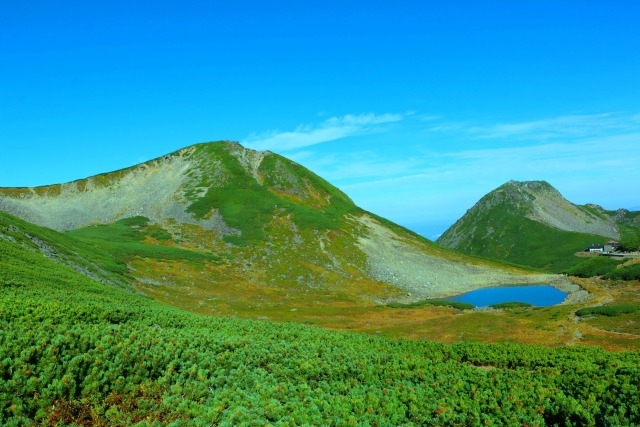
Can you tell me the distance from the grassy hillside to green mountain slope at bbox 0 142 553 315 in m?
57.6

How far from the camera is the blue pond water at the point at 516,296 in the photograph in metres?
106

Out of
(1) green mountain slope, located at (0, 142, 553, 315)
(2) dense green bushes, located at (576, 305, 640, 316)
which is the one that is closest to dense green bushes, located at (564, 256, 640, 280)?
(1) green mountain slope, located at (0, 142, 553, 315)

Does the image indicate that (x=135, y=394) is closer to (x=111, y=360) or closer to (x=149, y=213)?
(x=111, y=360)

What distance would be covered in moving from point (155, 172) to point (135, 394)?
180791 mm

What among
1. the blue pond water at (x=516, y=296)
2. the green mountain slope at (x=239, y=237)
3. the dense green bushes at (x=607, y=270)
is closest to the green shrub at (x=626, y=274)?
the dense green bushes at (x=607, y=270)

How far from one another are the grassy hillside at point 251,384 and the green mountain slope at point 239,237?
57631 mm

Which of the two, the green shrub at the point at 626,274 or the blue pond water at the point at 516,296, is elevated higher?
the green shrub at the point at 626,274

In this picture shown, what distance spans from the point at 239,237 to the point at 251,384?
118916 mm

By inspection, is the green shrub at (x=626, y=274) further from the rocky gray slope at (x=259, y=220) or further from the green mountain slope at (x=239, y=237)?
the rocky gray slope at (x=259, y=220)

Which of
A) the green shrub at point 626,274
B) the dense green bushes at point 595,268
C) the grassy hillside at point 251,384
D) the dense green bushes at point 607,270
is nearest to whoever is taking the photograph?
the grassy hillside at point 251,384

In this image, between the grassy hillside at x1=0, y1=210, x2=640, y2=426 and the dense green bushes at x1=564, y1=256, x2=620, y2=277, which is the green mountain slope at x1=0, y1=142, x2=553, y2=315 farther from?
the grassy hillside at x1=0, y1=210, x2=640, y2=426

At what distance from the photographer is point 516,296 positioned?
114750 millimetres

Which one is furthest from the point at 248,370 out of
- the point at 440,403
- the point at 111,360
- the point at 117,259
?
the point at 117,259

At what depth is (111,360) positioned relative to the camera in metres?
14.4
